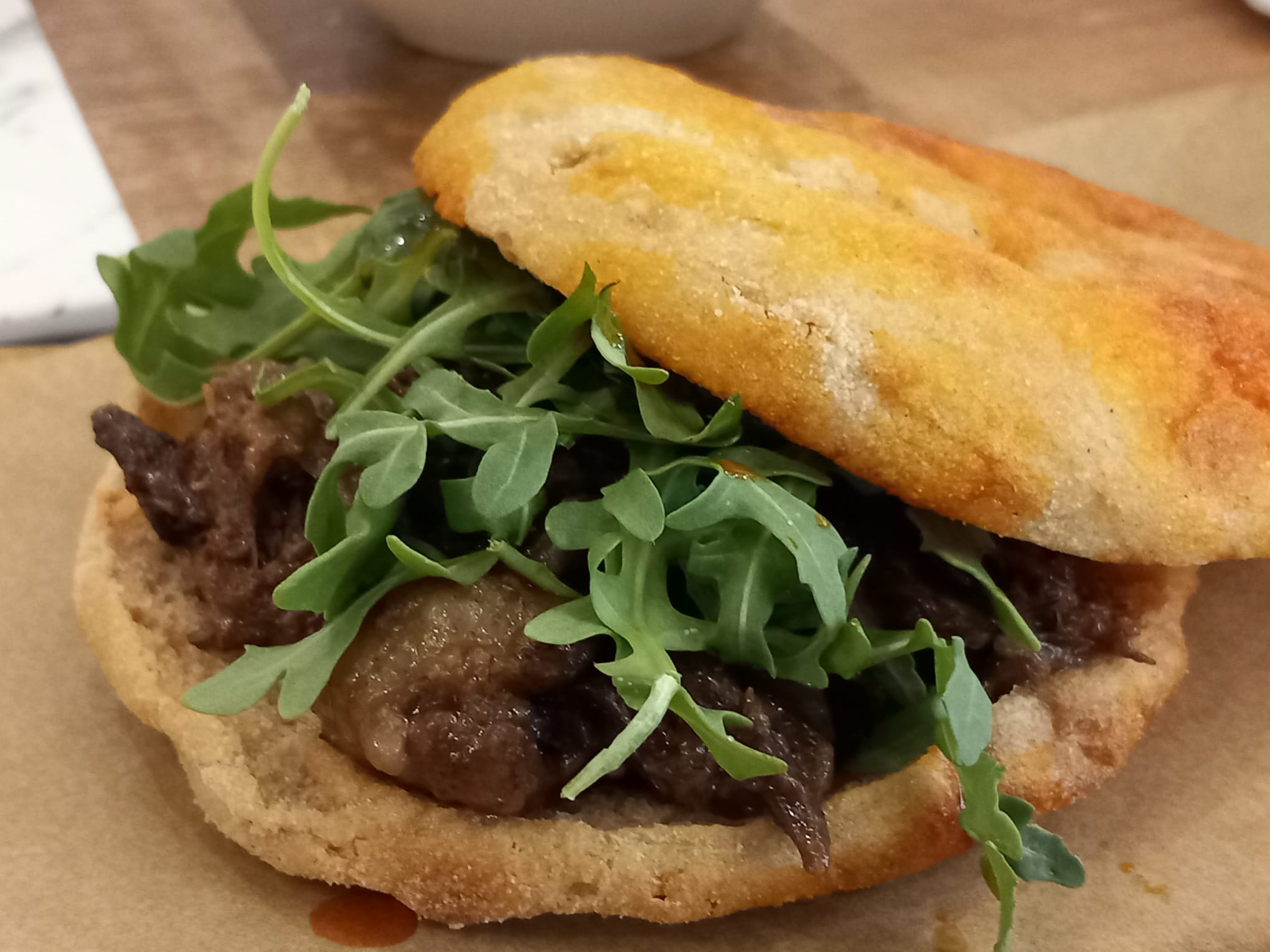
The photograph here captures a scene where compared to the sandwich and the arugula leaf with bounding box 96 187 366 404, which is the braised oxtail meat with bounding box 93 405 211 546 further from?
the arugula leaf with bounding box 96 187 366 404

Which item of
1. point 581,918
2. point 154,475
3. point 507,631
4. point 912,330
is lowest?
point 581,918

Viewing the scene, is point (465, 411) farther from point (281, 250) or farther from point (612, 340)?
point (281, 250)

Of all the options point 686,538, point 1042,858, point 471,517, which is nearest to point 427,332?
point 471,517

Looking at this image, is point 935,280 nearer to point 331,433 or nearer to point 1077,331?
point 1077,331

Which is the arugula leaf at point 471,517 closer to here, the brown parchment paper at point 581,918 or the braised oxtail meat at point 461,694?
the braised oxtail meat at point 461,694

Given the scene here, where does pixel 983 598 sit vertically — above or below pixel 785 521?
below

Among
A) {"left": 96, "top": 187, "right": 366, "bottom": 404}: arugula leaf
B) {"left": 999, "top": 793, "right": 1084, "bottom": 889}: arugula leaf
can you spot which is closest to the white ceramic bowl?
{"left": 96, "top": 187, "right": 366, "bottom": 404}: arugula leaf

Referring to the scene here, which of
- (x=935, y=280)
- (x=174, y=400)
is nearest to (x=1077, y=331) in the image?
(x=935, y=280)

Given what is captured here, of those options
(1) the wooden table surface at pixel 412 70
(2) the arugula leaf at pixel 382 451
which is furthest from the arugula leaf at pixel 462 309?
(1) the wooden table surface at pixel 412 70
